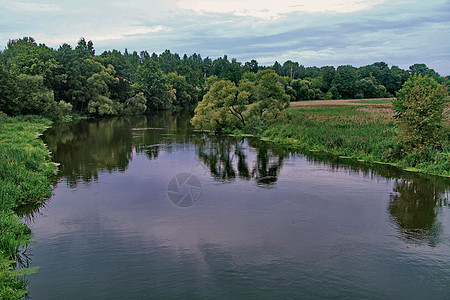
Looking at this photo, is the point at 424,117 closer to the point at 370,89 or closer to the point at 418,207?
the point at 418,207

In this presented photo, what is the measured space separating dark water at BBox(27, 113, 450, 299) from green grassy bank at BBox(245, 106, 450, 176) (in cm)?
197

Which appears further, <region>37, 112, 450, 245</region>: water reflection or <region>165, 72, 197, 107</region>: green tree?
<region>165, 72, 197, 107</region>: green tree

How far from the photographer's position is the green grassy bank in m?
24.8

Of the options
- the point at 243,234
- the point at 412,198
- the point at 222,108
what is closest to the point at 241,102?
the point at 222,108

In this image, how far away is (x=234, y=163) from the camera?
1145 inches

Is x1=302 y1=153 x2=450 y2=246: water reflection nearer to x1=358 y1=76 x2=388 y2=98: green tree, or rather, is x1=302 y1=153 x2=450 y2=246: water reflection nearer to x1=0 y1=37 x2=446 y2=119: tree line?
x1=0 y1=37 x2=446 y2=119: tree line

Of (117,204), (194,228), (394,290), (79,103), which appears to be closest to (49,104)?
(79,103)

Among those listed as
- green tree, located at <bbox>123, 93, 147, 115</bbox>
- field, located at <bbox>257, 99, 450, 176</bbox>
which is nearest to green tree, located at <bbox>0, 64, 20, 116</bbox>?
green tree, located at <bbox>123, 93, 147, 115</bbox>

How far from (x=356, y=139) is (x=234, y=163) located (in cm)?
1103

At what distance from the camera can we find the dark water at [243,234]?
431 inches

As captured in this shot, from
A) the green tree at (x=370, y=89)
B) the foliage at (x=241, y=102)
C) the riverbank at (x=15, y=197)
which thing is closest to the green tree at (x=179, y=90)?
the green tree at (x=370, y=89)

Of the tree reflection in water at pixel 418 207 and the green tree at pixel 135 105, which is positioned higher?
the green tree at pixel 135 105

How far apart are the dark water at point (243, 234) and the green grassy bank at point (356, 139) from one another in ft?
6.48

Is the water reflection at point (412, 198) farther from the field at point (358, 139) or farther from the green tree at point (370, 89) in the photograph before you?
the green tree at point (370, 89)
